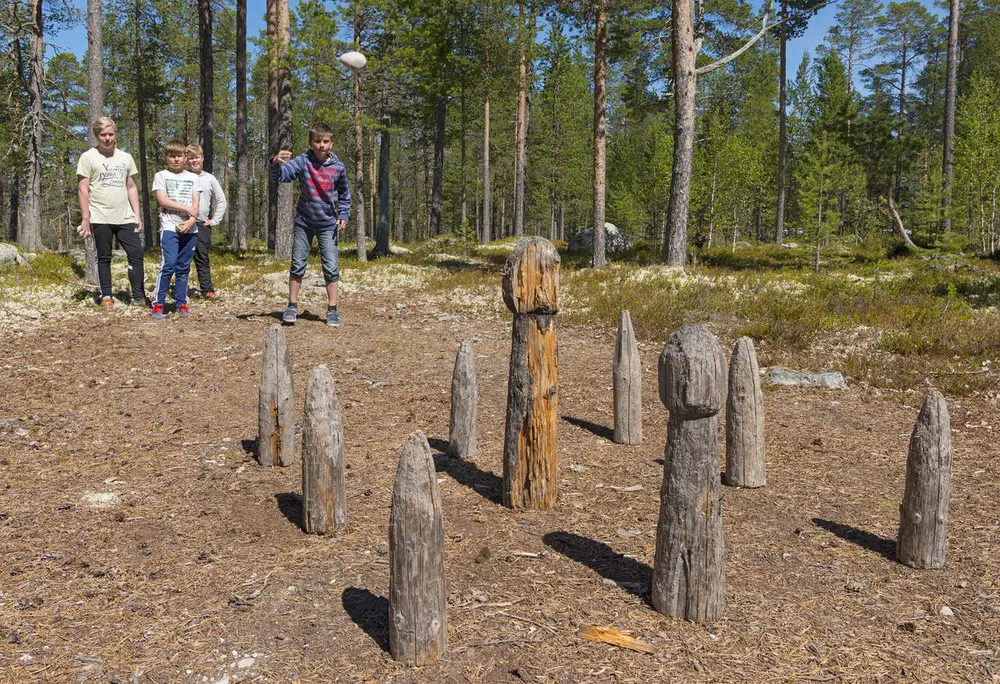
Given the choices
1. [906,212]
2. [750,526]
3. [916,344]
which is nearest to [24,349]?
[750,526]

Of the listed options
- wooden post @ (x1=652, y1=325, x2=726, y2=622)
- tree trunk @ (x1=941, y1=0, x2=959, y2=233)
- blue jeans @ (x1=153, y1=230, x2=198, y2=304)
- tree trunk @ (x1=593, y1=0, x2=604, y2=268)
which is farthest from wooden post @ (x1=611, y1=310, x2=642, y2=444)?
tree trunk @ (x1=941, y1=0, x2=959, y2=233)

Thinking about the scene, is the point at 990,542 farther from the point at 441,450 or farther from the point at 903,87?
the point at 903,87

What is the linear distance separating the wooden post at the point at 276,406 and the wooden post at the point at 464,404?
130 centimetres

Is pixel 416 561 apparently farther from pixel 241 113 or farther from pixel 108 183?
pixel 241 113

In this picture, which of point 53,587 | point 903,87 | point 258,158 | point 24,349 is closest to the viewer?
point 53,587

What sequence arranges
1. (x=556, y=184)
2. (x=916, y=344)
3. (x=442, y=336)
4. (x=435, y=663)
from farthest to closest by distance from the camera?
(x=556, y=184) < (x=442, y=336) < (x=916, y=344) < (x=435, y=663)

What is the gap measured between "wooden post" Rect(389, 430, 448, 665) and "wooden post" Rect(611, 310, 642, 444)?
336 cm

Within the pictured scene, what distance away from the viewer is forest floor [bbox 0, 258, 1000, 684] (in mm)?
2889

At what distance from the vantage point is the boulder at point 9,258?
1388cm

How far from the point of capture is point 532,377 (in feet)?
13.8

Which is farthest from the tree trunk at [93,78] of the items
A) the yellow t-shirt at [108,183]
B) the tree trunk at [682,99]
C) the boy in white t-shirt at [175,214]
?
the tree trunk at [682,99]

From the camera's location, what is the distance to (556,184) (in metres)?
39.7

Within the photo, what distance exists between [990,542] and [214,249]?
2154cm

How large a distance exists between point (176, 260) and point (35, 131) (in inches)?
473
